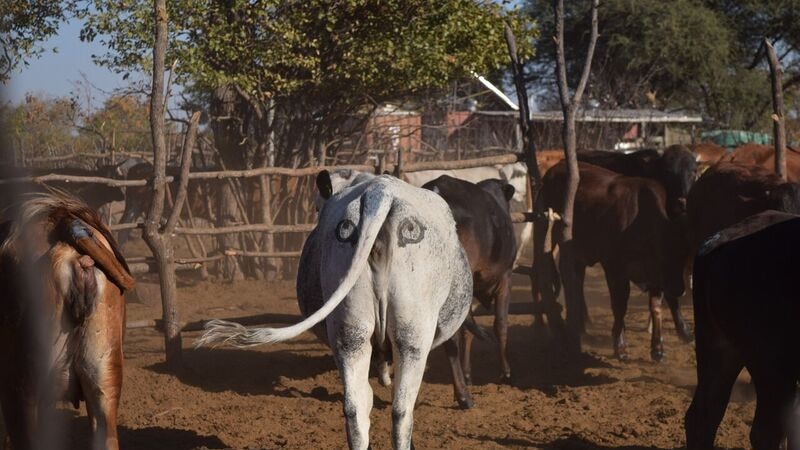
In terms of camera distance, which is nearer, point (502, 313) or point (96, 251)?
point (96, 251)

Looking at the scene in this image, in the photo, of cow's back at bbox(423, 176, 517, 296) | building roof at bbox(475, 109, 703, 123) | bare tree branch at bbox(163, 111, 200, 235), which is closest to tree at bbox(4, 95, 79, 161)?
bare tree branch at bbox(163, 111, 200, 235)

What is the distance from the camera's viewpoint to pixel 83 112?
666 inches

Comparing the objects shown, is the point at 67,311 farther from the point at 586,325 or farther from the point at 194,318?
the point at 586,325

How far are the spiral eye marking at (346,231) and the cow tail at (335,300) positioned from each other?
0.05m

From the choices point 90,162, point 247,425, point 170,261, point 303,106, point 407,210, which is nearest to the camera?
point 407,210

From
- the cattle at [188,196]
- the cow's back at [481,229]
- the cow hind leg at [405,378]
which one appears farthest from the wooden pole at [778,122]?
the cattle at [188,196]

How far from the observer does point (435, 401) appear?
7699 millimetres

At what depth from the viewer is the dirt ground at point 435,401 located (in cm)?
648

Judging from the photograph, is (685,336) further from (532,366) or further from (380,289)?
(380,289)

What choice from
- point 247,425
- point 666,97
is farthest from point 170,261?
point 666,97

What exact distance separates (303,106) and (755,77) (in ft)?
76.8

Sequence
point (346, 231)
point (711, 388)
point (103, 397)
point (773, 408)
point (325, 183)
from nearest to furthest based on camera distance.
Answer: point (103, 397), point (773, 408), point (346, 231), point (711, 388), point (325, 183)

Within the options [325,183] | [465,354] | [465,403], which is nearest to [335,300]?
[325,183]

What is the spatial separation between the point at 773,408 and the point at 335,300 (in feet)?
7.22
